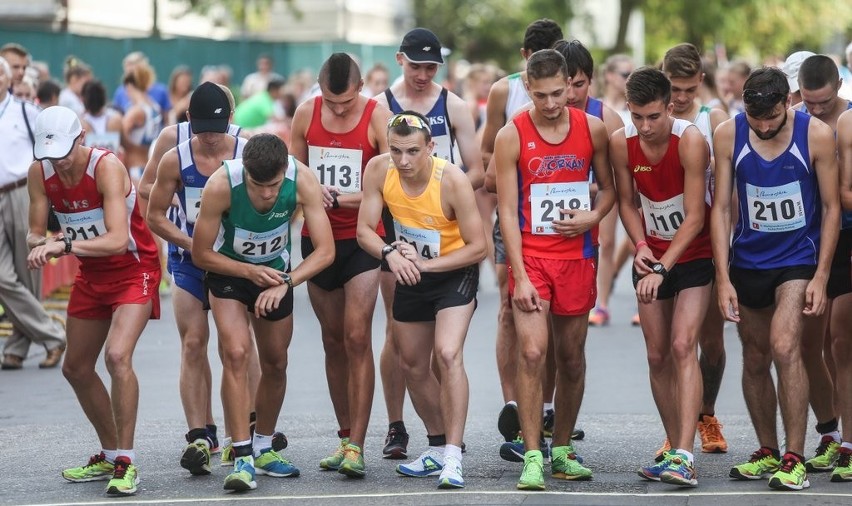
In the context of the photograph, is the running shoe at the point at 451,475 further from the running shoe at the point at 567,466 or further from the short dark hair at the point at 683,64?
the short dark hair at the point at 683,64

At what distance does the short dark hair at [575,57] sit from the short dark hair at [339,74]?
121 cm

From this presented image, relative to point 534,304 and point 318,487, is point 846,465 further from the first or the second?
point 318,487

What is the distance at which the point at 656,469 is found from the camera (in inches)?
336

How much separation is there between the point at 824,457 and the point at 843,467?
13.6 inches

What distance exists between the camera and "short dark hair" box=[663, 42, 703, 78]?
9.20 m

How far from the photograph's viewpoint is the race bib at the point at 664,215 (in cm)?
883

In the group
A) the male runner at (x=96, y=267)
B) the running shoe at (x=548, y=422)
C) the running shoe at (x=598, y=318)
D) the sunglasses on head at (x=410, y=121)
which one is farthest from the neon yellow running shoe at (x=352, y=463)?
the running shoe at (x=598, y=318)

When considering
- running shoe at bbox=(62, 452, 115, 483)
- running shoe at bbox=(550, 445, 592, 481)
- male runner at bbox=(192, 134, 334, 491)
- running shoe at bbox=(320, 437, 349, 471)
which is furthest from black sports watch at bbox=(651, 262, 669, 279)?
running shoe at bbox=(62, 452, 115, 483)

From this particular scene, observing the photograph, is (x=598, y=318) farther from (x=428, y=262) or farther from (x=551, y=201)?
Result: (x=428, y=262)

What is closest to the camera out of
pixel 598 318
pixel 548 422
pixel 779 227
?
pixel 779 227

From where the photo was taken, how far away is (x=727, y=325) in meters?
15.8

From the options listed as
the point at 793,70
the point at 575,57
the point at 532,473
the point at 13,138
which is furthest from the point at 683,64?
the point at 13,138

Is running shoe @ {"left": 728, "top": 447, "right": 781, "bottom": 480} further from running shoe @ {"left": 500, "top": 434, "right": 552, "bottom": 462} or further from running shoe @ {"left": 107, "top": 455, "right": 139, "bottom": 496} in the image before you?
running shoe @ {"left": 107, "top": 455, "right": 139, "bottom": 496}

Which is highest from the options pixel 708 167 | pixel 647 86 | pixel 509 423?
pixel 647 86
